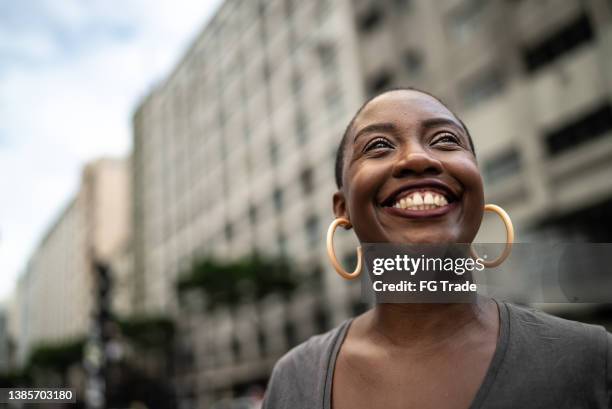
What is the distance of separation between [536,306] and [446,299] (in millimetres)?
235

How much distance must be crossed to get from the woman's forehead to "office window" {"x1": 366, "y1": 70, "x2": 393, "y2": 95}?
2193 cm

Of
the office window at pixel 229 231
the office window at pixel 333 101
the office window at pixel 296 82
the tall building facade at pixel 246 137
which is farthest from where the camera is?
the office window at pixel 229 231

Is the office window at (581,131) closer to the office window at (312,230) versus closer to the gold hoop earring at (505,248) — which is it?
the office window at (312,230)

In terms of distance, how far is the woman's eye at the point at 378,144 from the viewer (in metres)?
1.25

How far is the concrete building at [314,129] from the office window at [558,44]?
47 mm

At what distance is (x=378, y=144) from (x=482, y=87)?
18757mm

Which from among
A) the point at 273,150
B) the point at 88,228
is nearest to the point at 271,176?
the point at 273,150

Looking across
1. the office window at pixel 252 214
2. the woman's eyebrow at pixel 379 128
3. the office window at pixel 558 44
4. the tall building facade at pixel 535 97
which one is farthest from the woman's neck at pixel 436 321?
the office window at pixel 252 214

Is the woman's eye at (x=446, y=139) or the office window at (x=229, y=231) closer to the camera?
the woman's eye at (x=446, y=139)

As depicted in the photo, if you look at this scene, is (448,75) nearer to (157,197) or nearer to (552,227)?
(552,227)

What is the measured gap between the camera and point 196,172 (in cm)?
4200

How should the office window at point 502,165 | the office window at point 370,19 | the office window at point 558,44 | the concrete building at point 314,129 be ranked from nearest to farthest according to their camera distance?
the office window at point 558,44 → the concrete building at point 314,129 → the office window at point 502,165 → the office window at point 370,19

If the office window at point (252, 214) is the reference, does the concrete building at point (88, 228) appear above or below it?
above

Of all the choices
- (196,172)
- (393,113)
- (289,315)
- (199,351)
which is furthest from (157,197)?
(393,113)
